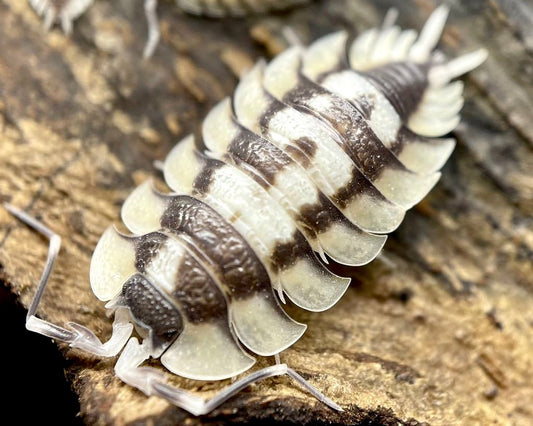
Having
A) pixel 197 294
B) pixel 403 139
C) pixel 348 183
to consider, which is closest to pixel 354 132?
pixel 348 183

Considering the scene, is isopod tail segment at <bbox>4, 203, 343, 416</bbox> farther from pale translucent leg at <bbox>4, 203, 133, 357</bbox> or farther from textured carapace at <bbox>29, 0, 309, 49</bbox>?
textured carapace at <bbox>29, 0, 309, 49</bbox>

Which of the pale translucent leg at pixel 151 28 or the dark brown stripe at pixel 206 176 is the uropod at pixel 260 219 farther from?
the pale translucent leg at pixel 151 28

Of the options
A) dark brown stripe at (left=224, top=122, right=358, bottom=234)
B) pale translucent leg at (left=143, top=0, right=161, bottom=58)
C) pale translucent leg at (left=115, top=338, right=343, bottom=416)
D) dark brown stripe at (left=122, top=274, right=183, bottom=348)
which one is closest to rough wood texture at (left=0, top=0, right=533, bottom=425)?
pale translucent leg at (left=143, top=0, right=161, bottom=58)

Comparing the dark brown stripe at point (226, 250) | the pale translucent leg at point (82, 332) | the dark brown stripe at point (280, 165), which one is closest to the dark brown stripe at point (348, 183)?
the dark brown stripe at point (280, 165)

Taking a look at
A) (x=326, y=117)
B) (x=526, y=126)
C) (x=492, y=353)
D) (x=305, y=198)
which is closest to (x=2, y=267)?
(x=305, y=198)

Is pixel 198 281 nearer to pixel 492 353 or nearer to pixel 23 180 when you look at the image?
pixel 23 180

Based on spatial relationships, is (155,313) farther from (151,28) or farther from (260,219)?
(151,28)
